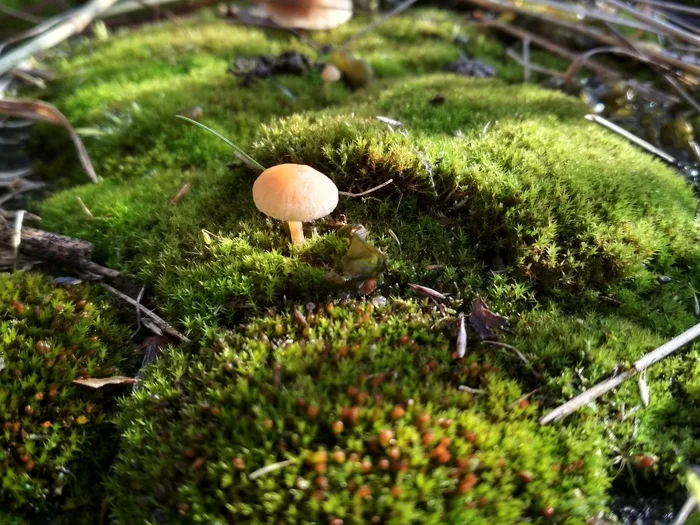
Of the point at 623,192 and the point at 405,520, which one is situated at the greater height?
the point at 623,192

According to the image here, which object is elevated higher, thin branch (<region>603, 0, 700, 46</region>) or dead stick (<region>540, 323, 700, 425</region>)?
thin branch (<region>603, 0, 700, 46</region>)

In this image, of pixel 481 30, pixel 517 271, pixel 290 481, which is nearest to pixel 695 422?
pixel 517 271

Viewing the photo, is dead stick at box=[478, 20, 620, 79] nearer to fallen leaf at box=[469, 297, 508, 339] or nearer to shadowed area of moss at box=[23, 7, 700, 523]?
shadowed area of moss at box=[23, 7, 700, 523]

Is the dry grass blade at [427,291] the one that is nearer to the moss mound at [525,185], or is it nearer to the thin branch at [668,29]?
the moss mound at [525,185]

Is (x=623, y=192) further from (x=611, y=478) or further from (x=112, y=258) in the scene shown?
(x=112, y=258)

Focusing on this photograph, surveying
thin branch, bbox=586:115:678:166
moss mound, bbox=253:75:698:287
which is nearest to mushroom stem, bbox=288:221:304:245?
moss mound, bbox=253:75:698:287
